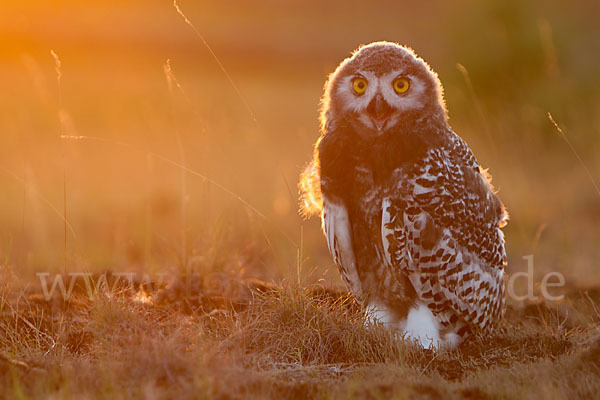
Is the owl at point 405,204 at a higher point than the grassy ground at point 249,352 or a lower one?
higher

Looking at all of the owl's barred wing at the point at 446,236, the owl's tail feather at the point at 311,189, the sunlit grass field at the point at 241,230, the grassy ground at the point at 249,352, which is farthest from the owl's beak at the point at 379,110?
the grassy ground at the point at 249,352

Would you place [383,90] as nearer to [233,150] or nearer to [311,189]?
[311,189]

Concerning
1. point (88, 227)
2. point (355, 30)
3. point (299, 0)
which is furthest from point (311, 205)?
point (299, 0)

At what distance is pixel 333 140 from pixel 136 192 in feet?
32.0

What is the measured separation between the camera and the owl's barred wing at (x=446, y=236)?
4645mm

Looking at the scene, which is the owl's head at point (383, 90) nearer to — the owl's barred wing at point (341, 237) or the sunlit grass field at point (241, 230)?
the owl's barred wing at point (341, 237)

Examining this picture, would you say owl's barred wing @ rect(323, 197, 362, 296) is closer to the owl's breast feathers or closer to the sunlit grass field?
the owl's breast feathers

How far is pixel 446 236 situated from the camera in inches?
186

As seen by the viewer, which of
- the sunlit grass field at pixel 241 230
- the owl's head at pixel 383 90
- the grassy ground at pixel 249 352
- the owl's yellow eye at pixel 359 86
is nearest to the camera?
the grassy ground at pixel 249 352

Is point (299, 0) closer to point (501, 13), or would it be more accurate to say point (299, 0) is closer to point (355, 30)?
point (355, 30)

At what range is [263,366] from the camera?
416 centimetres

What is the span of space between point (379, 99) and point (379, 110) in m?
0.08

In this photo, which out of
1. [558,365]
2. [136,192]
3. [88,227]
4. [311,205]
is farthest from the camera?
[136,192]

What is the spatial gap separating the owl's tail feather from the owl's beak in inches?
23.5
